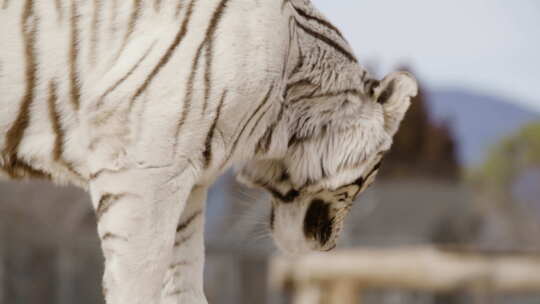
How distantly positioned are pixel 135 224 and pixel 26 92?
387 millimetres

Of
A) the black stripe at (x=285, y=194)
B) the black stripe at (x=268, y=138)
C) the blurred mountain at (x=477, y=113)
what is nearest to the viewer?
the black stripe at (x=268, y=138)

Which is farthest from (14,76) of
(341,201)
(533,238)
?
(533,238)

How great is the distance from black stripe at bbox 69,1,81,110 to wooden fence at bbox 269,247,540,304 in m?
5.24

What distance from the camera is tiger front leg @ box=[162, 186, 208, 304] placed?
242cm

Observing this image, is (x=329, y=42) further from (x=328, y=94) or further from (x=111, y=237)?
(x=111, y=237)

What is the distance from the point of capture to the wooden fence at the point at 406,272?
6996 mm

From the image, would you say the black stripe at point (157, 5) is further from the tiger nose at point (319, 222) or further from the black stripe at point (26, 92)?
the tiger nose at point (319, 222)

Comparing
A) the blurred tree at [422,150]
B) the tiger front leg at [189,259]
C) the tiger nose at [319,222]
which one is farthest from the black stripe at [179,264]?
the blurred tree at [422,150]

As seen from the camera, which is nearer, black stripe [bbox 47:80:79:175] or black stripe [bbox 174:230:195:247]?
black stripe [bbox 47:80:79:175]

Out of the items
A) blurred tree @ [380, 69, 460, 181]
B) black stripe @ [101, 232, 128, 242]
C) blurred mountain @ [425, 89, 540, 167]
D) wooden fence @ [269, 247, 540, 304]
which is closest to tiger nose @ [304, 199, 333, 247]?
black stripe @ [101, 232, 128, 242]

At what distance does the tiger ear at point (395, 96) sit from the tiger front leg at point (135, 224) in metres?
0.77

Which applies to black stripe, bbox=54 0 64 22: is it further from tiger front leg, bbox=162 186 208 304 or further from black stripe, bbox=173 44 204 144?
tiger front leg, bbox=162 186 208 304

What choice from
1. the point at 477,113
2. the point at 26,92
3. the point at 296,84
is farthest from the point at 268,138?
the point at 477,113

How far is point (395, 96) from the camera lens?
2621mm
